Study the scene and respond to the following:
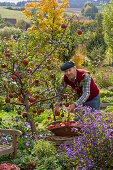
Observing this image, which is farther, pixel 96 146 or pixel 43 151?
pixel 43 151

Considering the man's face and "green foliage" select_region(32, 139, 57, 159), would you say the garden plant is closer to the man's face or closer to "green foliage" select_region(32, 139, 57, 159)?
"green foliage" select_region(32, 139, 57, 159)

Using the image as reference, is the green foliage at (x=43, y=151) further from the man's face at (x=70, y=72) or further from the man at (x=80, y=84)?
the man's face at (x=70, y=72)

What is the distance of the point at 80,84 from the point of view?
362 cm

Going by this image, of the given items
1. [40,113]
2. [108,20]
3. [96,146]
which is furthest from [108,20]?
[96,146]

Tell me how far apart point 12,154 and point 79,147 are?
1140 millimetres

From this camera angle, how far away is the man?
11.9 ft

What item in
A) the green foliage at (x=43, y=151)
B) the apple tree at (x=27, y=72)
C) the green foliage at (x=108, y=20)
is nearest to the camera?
the green foliage at (x=43, y=151)

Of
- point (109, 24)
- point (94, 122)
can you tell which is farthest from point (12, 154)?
point (109, 24)

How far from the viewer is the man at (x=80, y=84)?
363cm

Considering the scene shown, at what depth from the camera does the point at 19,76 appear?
371cm

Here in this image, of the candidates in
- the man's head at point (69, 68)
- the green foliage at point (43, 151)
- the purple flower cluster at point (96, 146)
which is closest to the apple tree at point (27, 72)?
the man's head at point (69, 68)

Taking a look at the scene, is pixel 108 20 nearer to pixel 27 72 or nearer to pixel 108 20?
pixel 108 20

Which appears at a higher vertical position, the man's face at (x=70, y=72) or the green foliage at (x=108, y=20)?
the green foliage at (x=108, y=20)

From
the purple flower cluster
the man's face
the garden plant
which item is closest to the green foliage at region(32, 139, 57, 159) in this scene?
the garden plant
